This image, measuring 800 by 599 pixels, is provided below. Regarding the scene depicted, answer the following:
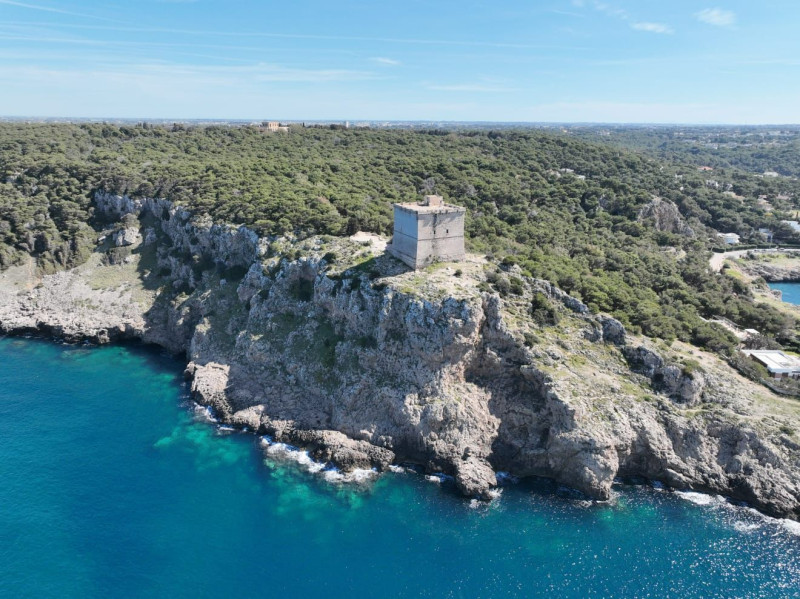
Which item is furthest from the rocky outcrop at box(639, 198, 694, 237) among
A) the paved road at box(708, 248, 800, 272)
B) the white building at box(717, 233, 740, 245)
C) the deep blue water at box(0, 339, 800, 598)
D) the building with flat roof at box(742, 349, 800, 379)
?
the deep blue water at box(0, 339, 800, 598)

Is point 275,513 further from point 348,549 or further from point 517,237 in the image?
point 517,237

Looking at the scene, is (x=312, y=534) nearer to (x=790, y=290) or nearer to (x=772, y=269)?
(x=790, y=290)

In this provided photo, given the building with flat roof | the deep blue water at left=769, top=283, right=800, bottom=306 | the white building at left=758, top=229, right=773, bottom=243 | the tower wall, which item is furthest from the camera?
the white building at left=758, top=229, right=773, bottom=243

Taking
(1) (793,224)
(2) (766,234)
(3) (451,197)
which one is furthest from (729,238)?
(3) (451,197)

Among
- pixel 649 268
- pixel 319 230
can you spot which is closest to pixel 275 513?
pixel 319 230

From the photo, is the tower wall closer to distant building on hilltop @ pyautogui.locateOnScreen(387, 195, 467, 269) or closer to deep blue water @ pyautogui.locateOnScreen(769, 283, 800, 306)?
distant building on hilltop @ pyautogui.locateOnScreen(387, 195, 467, 269)

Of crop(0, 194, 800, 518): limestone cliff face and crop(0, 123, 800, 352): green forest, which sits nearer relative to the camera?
crop(0, 194, 800, 518): limestone cliff face
